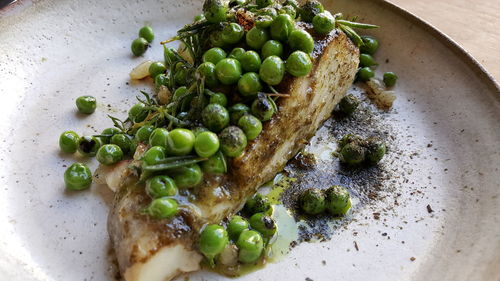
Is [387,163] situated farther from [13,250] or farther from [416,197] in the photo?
[13,250]

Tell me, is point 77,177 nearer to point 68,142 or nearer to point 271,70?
point 68,142

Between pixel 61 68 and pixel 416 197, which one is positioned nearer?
pixel 416 197

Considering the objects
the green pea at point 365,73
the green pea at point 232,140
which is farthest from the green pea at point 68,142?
the green pea at point 365,73

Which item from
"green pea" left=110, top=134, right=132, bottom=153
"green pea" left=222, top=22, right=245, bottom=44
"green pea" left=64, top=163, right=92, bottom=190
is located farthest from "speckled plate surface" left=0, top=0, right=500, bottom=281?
"green pea" left=222, top=22, right=245, bottom=44

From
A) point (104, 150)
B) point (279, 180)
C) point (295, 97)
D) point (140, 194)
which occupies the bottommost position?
point (279, 180)

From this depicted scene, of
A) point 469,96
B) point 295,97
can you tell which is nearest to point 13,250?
point 295,97

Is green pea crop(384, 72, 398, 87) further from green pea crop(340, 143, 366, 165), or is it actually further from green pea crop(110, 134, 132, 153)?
green pea crop(110, 134, 132, 153)

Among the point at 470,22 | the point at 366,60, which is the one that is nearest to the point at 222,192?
the point at 366,60
